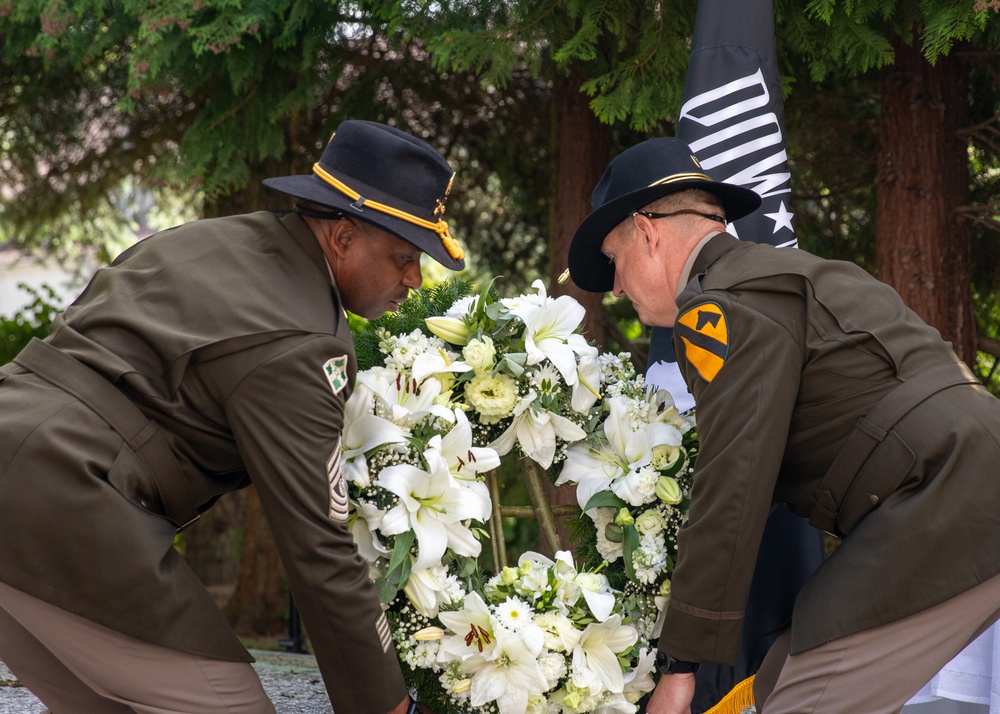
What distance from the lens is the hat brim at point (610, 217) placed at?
2191 mm

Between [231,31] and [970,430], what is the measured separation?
2.95 m

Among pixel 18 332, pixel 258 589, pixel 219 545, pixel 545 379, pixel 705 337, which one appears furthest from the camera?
pixel 219 545

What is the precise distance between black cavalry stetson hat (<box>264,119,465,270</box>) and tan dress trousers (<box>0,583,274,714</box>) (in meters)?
0.94

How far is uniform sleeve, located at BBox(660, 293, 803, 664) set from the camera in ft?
6.14

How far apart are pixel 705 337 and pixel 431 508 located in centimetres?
69

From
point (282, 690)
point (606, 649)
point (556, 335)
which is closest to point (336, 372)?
point (556, 335)

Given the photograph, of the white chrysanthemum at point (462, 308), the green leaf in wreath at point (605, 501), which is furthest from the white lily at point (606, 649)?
the white chrysanthemum at point (462, 308)

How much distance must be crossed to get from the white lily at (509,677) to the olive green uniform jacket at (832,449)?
280 millimetres

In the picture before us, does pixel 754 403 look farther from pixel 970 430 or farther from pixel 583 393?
pixel 583 393

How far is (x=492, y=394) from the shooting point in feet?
7.50

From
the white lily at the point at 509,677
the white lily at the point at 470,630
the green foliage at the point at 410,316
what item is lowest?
the white lily at the point at 509,677

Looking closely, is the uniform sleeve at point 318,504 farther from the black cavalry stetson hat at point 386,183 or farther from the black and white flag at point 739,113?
the black and white flag at point 739,113

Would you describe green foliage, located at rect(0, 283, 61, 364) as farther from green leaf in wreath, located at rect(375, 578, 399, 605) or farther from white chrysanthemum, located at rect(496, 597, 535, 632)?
white chrysanthemum, located at rect(496, 597, 535, 632)

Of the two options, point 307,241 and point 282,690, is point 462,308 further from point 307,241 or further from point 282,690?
point 282,690
